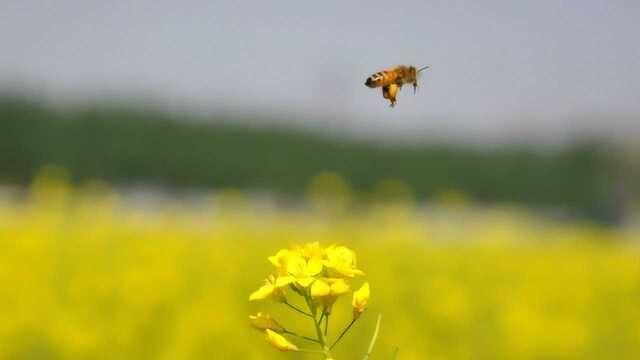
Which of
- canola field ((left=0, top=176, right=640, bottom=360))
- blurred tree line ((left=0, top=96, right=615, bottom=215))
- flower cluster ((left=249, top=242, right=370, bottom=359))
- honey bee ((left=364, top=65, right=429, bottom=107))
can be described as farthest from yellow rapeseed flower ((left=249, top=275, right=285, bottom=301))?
blurred tree line ((left=0, top=96, right=615, bottom=215))

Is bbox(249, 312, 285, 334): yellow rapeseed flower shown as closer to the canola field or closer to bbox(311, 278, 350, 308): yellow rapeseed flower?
bbox(311, 278, 350, 308): yellow rapeseed flower

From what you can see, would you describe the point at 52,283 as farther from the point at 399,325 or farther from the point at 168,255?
the point at 399,325

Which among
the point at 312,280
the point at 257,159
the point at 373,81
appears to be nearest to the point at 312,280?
the point at 312,280

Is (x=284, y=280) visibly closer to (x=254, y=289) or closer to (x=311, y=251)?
(x=311, y=251)

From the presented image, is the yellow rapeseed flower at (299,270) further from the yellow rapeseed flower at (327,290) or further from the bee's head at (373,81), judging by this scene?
the bee's head at (373,81)

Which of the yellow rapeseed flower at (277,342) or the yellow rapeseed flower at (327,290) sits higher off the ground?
the yellow rapeseed flower at (327,290)

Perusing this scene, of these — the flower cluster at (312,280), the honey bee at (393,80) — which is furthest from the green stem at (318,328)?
the honey bee at (393,80)
